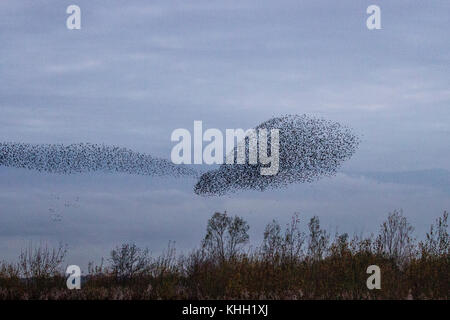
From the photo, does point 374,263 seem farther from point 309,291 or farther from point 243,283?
point 243,283

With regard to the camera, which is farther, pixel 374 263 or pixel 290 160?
pixel 290 160

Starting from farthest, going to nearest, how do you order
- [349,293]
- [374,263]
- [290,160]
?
1. [290,160]
2. [374,263]
3. [349,293]

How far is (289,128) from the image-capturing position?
65.3 ft

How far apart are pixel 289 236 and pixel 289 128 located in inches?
280

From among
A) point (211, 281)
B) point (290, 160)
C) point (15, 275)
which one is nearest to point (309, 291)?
point (211, 281)

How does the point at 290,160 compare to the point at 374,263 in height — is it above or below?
above

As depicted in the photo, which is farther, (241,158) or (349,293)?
(241,158)

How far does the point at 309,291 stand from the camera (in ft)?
37.0

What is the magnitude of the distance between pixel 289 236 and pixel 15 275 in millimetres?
6089

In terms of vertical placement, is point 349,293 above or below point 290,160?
below
